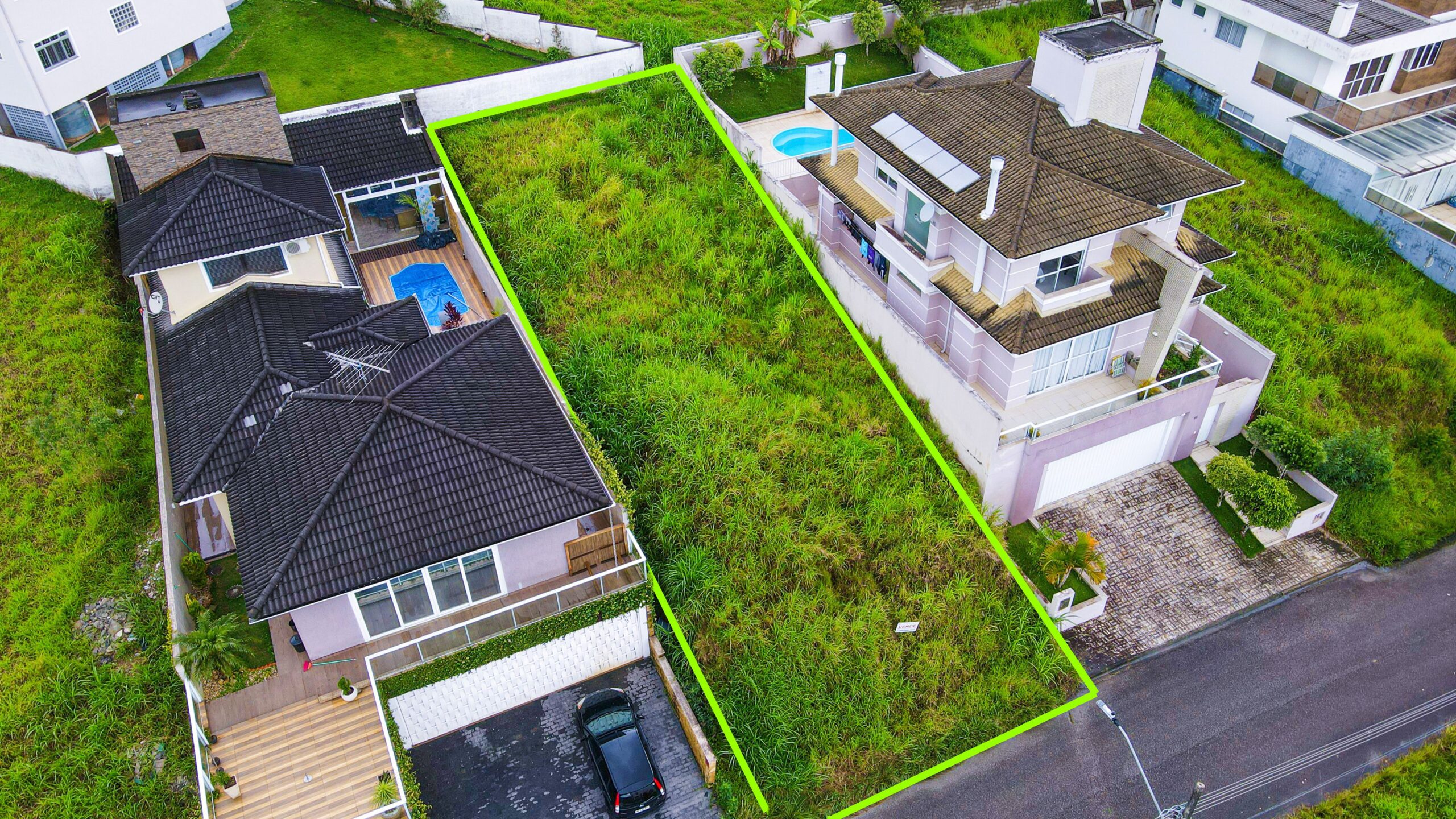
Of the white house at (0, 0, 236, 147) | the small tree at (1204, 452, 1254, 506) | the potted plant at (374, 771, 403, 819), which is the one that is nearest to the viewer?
the potted plant at (374, 771, 403, 819)

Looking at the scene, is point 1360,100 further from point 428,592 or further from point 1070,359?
Result: point 428,592

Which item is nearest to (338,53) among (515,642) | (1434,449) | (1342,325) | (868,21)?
(868,21)

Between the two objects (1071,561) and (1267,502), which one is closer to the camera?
(1071,561)

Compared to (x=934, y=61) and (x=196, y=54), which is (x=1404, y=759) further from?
(x=196, y=54)

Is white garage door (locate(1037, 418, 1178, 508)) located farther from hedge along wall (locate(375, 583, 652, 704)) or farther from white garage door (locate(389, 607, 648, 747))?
white garage door (locate(389, 607, 648, 747))

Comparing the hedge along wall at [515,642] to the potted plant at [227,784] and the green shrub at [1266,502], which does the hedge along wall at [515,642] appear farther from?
the green shrub at [1266,502]

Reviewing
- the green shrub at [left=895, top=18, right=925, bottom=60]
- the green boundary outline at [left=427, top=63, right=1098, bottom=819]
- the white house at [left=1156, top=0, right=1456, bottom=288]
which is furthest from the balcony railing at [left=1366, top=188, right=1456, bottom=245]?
the green boundary outline at [left=427, top=63, right=1098, bottom=819]
